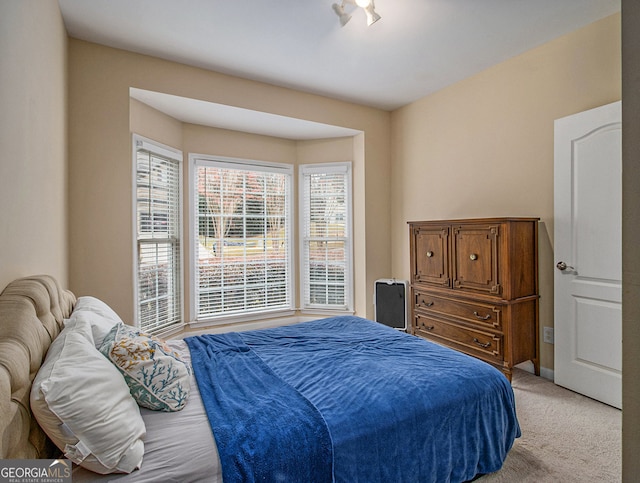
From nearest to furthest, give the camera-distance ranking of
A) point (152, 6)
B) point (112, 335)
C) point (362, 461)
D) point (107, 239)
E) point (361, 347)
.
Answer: point (362, 461)
point (112, 335)
point (361, 347)
point (152, 6)
point (107, 239)

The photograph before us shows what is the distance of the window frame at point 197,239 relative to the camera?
3957 mm

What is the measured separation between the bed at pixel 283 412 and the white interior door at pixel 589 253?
1.26 meters

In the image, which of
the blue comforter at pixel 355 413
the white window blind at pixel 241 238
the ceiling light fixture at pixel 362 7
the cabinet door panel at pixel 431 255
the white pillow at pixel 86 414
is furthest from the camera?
the white window blind at pixel 241 238

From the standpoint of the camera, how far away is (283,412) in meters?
1.41

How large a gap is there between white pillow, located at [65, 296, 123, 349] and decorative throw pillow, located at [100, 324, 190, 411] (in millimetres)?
79

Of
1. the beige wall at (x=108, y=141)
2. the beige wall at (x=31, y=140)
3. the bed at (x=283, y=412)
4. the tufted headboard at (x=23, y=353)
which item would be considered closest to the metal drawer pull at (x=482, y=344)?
the bed at (x=283, y=412)

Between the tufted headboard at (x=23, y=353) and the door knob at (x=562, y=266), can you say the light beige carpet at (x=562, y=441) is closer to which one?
the door knob at (x=562, y=266)

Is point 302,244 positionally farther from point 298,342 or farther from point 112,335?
point 112,335

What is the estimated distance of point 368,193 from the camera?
4.31 metres

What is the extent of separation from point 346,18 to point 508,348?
271cm

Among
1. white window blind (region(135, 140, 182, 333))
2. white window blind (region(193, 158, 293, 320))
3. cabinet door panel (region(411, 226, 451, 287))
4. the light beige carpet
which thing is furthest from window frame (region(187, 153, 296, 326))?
the light beige carpet

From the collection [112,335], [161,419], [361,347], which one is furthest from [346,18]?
[161,419]

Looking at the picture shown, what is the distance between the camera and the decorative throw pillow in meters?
1.39

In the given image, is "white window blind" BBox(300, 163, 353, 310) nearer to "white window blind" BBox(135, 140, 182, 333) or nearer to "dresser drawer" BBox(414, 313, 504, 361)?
"dresser drawer" BBox(414, 313, 504, 361)
